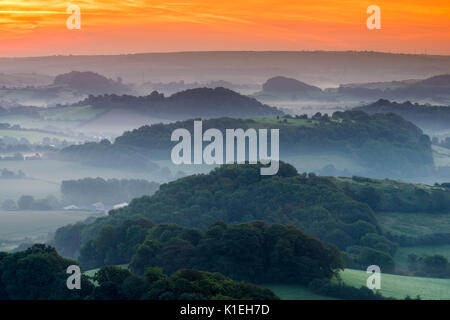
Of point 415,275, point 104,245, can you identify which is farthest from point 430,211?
point 104,245

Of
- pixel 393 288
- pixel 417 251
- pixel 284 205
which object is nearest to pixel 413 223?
pixel 417 251

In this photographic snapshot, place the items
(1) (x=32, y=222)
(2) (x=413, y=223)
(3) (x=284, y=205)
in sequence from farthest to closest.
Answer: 1. (1) (x=32, y=222)
2. (3) (x=284, y=205)
3. (2) (x=413, y=223)

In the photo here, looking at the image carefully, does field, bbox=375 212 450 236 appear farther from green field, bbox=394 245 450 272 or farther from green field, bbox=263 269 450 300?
green field, bbox=263 269 450 300

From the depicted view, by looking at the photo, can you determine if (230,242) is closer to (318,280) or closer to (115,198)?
(318,280)

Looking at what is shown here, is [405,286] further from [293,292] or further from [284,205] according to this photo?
[284,205]

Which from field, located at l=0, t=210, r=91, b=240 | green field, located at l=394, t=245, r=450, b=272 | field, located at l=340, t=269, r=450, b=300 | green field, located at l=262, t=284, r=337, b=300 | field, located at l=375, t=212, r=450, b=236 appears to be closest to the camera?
green field, located at l=262, t=284, r=337, b=300

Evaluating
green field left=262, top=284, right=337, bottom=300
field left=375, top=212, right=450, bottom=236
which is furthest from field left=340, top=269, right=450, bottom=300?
field left=375, top=212, right=450, bottom=236

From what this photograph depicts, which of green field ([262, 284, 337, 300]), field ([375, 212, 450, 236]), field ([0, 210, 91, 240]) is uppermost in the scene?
field ([375, 212, 450, 236])
